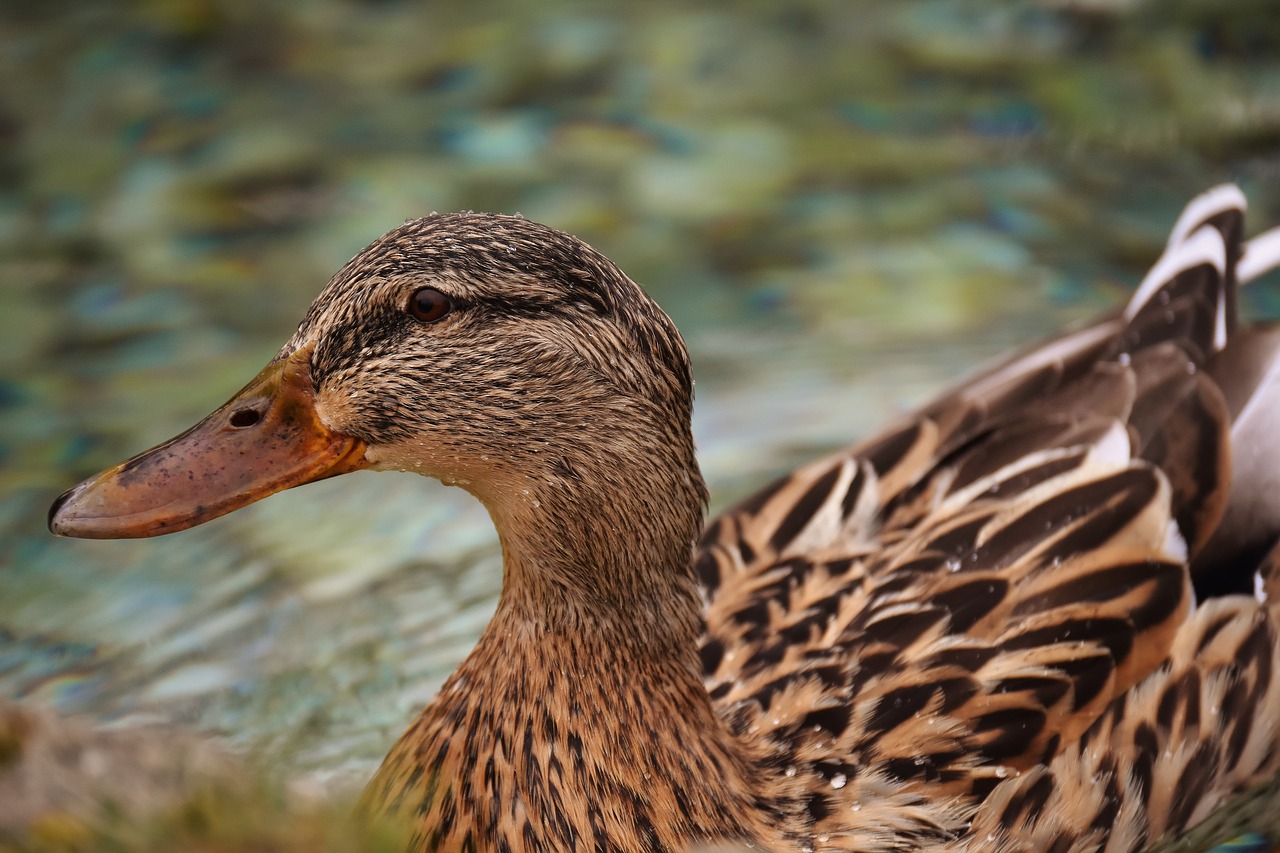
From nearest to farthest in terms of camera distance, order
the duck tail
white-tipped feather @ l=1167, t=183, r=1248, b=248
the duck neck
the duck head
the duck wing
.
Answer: the duck head < the duck neck < the duck wing < the duck tail < white-tipped feather @ l=1167, t=183, r=1248, b=248

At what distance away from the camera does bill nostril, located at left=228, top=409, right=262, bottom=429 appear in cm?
299

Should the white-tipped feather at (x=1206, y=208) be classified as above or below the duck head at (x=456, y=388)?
above

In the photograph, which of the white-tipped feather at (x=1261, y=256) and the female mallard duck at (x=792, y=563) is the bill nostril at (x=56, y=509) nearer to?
the female mallard duck at (x=792, y=563)

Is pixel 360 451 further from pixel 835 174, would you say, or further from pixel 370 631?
pixel 835 174

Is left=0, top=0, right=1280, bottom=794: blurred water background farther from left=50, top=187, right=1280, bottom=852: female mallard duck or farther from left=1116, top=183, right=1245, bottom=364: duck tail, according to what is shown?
left=1116, top=183, right=1245, bottom=364: duck tail

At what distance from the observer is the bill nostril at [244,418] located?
9.80 feet

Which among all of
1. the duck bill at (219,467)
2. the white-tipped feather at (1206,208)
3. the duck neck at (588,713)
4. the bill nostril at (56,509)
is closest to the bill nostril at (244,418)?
the duck bill at (219,467)

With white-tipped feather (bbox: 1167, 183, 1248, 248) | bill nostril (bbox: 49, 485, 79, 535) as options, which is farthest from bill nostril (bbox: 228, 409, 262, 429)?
white-tipped feather (bbox: 1167, 183, 1248, 248)

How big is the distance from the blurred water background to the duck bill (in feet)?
3.98

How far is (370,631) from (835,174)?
2.91 metres

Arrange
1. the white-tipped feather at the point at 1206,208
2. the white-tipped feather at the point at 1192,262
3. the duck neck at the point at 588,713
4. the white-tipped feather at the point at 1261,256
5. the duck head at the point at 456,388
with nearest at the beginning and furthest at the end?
the duck head at the point at 456,388 → the duck neck at the point at 588,713 → the white-tipped feather at the point at 1192,262 → the white-tipped feather at the point at 1206,208 → the white-tipped feather at the point at 1261,256

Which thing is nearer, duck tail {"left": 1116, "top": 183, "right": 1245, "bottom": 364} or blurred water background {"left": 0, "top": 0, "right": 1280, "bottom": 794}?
duck tail {"left": 1116, "top": 183, "right": 1245, "bottom": 364}

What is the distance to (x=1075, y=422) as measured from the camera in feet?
12.8

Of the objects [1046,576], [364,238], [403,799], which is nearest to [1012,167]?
[364,238]
